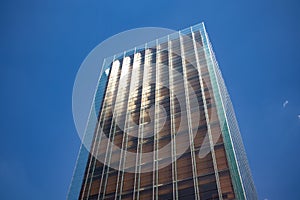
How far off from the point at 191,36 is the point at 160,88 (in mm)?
13535

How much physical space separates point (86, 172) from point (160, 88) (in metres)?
14.0

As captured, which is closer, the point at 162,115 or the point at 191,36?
the point at 162,115

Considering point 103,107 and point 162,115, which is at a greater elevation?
point 103,107

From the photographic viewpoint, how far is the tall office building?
23562 millimetres

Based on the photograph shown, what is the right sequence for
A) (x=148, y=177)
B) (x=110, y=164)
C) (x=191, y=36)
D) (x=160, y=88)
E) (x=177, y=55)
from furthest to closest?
(x=191, y=36)
(x=177, y=55)
(x=160, y=88)
(x=110, y=164)
(x=148, y=177)

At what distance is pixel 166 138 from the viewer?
2844 cm

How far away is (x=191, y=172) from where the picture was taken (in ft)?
78.9

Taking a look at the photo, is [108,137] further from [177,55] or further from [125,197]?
[177,55]

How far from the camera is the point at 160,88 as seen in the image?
3675 centimetres

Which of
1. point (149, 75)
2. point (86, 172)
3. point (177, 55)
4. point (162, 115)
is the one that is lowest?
point (86, 172)

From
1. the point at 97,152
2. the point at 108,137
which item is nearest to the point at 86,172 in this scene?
the point at 97,152

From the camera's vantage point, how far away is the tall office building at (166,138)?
23562mm

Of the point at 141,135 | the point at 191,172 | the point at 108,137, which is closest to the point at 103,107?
the point at 108,137

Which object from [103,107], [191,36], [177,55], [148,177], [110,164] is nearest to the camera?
[148,177]
